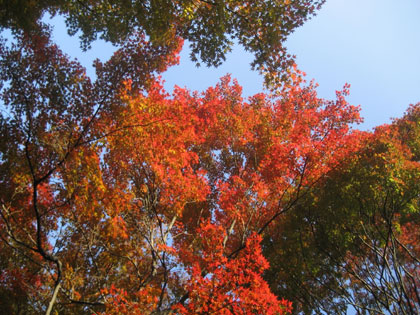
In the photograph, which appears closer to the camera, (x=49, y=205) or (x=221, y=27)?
(x=221, y=27)

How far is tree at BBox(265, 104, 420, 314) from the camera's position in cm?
961

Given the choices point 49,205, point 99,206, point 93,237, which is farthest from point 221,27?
point 49,205

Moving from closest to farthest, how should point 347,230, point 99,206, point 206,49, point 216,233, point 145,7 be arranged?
1. point 145,7
2. point 206,49
3. point 99,206
4. point 347,230
5. point 216,233

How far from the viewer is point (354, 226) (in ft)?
33.8

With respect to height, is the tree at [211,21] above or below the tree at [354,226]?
above

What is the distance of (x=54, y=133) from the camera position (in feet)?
27.1

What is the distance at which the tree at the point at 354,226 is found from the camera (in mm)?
9609

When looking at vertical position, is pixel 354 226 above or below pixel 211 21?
below

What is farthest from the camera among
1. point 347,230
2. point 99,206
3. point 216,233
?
point 216,233

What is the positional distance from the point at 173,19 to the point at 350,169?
8378mm

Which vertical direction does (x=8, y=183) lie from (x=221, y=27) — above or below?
below

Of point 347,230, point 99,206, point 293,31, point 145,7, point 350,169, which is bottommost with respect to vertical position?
point 347,230

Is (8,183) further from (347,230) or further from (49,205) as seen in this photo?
(347,230)

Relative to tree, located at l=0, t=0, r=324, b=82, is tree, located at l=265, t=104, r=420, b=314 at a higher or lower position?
lower
